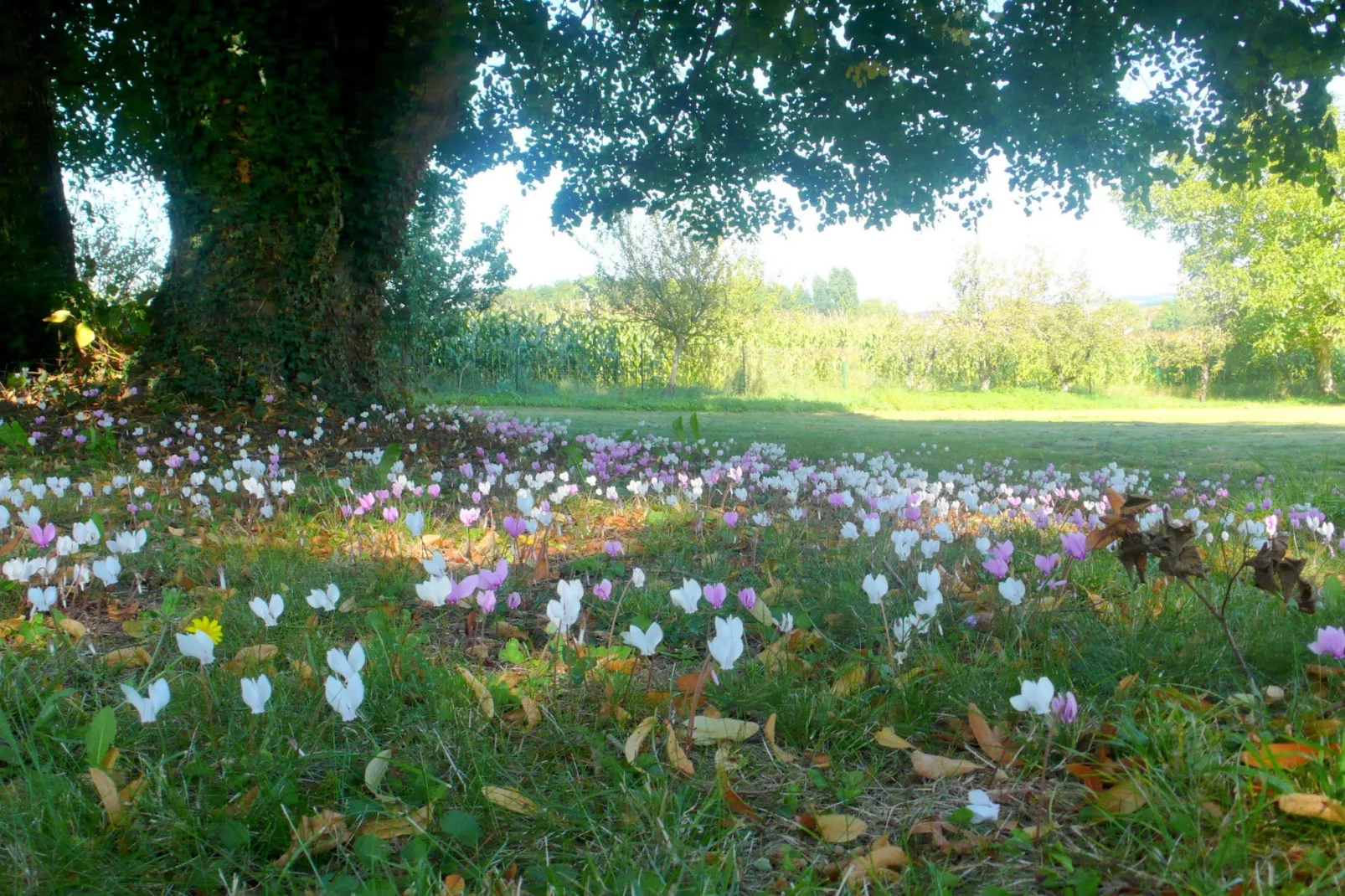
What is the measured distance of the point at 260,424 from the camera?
20.8ft

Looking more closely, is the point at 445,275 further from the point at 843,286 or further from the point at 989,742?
the point at 843,286

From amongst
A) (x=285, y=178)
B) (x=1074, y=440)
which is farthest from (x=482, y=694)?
(x=1074, y=440)

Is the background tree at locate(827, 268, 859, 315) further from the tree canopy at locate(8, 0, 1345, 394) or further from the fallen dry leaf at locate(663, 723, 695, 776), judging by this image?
the fallen dry leaf at locate(663, 723, 695, 776)

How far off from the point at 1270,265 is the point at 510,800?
38.5 m

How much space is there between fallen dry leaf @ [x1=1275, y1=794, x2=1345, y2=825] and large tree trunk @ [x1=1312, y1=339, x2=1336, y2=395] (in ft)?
126

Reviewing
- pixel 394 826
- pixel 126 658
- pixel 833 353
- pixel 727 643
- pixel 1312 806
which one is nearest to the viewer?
pixel 1312 806

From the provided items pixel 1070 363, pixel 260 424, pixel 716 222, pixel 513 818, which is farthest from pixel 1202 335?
pixel 513 818

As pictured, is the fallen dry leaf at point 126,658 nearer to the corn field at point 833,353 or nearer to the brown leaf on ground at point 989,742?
the brown leaf on ground at point 989,742

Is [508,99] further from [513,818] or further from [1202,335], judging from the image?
[1202,335]

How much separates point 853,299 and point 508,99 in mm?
138363

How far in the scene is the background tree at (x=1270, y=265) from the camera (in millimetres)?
30797

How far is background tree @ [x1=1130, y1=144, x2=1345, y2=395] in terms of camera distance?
30.8 metres

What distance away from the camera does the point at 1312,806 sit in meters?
1.22

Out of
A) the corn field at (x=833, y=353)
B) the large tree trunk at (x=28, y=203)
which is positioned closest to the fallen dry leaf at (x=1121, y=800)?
the large tree trunk at (x=28, y=203)
